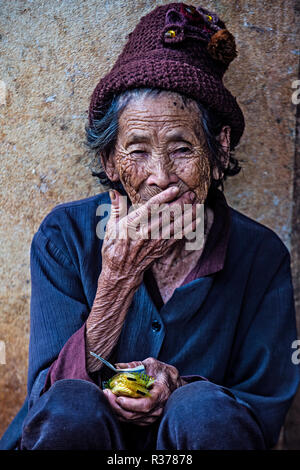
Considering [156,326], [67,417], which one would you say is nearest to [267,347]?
[156,326]

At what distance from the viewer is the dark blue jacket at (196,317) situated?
7.57 ft

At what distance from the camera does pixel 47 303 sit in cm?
232

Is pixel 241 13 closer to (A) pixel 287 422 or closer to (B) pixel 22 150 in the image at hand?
(B) pixel 22 150

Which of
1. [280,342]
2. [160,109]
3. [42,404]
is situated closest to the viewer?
[42,404]

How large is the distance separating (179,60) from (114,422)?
140cm

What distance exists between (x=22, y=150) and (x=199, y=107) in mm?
1155

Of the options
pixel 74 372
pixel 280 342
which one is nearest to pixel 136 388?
pixel 74 372

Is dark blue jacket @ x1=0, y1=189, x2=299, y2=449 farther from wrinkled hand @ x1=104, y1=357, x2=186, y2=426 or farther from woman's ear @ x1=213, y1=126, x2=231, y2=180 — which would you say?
woman's ear @ x1=213, y1=126, x2=231, y2=180

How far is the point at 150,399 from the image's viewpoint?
2.06m

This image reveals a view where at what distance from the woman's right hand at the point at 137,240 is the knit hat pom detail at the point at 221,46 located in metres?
0.62

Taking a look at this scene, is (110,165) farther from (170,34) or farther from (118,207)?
(170,34)

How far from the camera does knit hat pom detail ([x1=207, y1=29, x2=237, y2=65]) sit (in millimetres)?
2338

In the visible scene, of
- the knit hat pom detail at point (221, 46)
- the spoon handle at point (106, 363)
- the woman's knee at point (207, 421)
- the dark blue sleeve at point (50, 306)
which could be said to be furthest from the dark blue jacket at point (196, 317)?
the knit hat pom detail at point (221, 46)

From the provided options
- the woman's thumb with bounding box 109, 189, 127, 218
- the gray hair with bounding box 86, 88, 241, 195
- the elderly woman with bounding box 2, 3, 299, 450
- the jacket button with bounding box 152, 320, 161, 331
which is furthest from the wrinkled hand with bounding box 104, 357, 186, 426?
the gray hair with bounding box 86, 88, 241, 195
